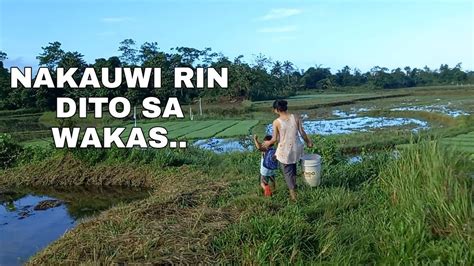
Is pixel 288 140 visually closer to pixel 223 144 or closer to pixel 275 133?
pixel 275 133

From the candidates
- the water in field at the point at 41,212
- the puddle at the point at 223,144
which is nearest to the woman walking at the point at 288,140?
the water in field at the point at 41,212

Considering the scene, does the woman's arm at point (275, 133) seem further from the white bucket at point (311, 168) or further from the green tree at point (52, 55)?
the green tree at point (52, 55)

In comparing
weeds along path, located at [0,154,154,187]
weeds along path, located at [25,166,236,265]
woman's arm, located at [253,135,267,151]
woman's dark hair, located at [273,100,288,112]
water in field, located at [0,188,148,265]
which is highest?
woman's dark hair, located at [273,100,288,112]

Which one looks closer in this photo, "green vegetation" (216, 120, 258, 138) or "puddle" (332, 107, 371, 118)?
"green vegetation" (216, 120, 258, 138)

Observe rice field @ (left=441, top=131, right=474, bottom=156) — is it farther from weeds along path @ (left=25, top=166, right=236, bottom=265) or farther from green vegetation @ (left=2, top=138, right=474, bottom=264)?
weeds along path @ (left=25, top=166, right=236, bottom=265)

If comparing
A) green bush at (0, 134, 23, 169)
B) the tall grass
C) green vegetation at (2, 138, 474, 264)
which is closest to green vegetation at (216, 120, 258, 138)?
green bush at (0, 134, 23, 169)

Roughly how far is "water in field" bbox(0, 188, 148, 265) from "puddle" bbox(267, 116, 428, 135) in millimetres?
10060

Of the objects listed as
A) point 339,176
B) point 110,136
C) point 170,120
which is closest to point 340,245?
point 339,176

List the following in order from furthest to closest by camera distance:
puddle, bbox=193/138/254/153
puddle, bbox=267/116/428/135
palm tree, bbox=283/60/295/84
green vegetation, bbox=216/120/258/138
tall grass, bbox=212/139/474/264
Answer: palm tree, bbox=283/60/295/84, puddle, bbox=267/116/428/135, green vegetation, bbox=216/120/258/138, puddle, bbox=193/138/254/153, tall grass, bbox=212/139/474/264

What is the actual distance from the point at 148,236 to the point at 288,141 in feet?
6.59

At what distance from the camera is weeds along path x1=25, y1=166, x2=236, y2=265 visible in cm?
407

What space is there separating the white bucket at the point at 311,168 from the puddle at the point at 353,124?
12.0 m

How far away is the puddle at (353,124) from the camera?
18.9 m

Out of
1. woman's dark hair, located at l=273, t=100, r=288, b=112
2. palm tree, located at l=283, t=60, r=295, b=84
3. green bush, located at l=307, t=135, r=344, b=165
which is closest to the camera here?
woman's dark hair, located at l=273, t=100, r=288, b=112
